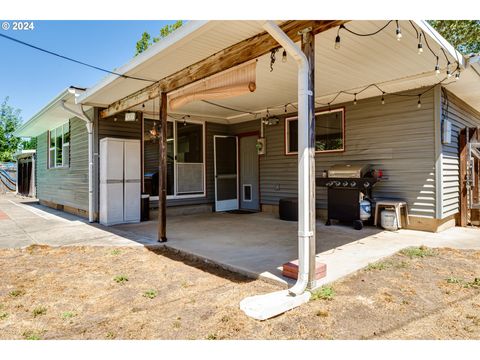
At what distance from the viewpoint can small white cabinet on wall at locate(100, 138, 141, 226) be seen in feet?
21.0

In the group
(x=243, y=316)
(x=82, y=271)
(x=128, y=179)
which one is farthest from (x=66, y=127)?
(x=243, y=316)

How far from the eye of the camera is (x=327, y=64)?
434 cm

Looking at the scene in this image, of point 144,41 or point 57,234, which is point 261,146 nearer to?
point 57,234

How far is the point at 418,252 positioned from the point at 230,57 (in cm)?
340

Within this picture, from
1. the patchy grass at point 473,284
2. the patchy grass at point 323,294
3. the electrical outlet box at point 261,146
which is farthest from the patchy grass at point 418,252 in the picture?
the electrical outlet box at point 261,146

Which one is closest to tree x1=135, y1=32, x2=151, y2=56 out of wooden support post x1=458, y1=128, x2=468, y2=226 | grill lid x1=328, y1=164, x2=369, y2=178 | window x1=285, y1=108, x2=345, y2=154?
window x1=285, y1=108, x2=345, y2=154

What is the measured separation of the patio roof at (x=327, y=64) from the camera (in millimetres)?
3283

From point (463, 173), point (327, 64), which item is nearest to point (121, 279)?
point (327, 64)

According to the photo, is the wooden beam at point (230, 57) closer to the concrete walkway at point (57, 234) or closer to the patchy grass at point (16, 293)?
the concrete walkway at point (57, 234)

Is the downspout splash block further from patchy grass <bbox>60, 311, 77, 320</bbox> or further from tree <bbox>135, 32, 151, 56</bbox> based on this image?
tree <bbox>135, 32, 151, 56</bbox>

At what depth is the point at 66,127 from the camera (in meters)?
8.77

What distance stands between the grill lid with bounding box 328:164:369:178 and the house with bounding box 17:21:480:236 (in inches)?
16.5
